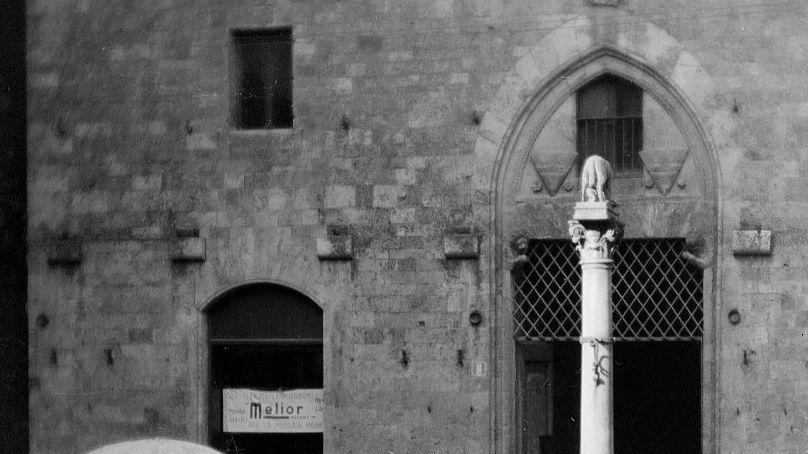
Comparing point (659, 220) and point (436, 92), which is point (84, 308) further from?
point (659, 220)

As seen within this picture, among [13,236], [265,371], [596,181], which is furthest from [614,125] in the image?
[13,236]

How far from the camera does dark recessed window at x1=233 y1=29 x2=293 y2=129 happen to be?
19.3 metres

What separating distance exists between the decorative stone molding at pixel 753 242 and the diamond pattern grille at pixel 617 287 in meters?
0.70

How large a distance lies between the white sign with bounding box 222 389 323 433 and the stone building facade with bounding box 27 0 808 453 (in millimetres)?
242

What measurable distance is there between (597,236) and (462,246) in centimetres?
449

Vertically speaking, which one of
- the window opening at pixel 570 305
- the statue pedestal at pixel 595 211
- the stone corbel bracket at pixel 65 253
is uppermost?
the statue pedestal at pixel 595 211

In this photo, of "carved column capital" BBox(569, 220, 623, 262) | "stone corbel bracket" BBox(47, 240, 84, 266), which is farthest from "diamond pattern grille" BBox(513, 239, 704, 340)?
"stone corbel bracket" BBox(47, 240, 84, 266)

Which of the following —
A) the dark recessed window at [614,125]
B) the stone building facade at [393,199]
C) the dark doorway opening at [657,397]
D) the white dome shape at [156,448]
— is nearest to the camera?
the white dome shape at [156,448]

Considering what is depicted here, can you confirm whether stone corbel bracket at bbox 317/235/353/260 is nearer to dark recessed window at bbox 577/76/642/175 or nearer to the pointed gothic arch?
the pointed gothic arch

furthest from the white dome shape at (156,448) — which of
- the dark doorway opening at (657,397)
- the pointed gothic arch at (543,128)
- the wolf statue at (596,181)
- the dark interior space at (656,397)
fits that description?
the dark interior space at (656,397)

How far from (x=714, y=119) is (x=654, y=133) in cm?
70

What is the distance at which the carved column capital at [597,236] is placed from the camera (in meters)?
14.1

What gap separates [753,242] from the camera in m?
17.8

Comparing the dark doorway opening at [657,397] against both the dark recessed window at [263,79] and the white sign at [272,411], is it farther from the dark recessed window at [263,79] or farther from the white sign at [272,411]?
the dark recessed window at [263,79]
